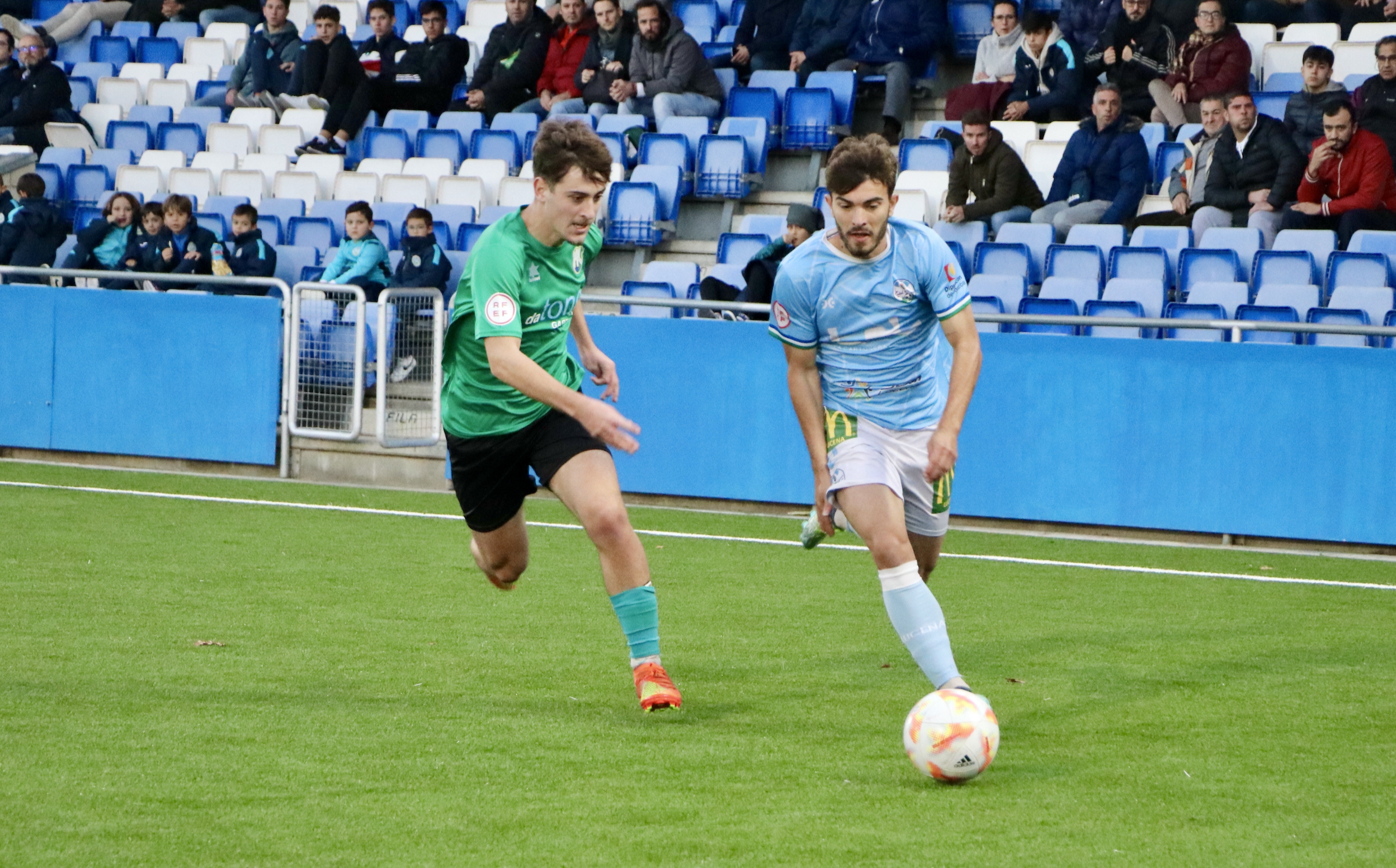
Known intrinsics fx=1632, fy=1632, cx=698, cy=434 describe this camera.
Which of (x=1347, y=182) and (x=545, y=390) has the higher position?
(x=1347, y=182)

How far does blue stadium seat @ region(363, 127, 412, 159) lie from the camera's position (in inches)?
703

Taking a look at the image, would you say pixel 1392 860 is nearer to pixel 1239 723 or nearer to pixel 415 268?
pixel 1239 723

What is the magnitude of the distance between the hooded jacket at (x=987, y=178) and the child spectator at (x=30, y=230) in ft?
29.4

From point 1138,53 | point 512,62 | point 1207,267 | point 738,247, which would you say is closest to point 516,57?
point 512,62

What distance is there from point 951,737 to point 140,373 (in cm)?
1100

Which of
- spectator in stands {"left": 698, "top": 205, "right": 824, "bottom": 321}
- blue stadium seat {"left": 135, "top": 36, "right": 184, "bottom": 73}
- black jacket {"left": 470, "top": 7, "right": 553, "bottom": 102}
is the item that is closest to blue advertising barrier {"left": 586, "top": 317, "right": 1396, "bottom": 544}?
spectator in stands {"left": 698, "top": 205, "right": 824, "bottom": 321}

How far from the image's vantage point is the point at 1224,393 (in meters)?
11.0

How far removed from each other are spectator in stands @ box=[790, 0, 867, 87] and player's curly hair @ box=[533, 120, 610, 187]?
36.8ft

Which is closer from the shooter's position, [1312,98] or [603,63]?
[1312,98]

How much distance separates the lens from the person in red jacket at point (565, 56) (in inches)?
691

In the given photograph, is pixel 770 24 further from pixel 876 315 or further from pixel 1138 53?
pixel 876 315

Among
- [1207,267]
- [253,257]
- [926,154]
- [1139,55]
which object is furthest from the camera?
[926,154]

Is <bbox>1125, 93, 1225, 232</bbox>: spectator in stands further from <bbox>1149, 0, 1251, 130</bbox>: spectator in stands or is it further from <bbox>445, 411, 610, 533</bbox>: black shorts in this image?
<bbox>445, 411, 610, 533</bbox>: black shorts

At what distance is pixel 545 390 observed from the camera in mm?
5496
